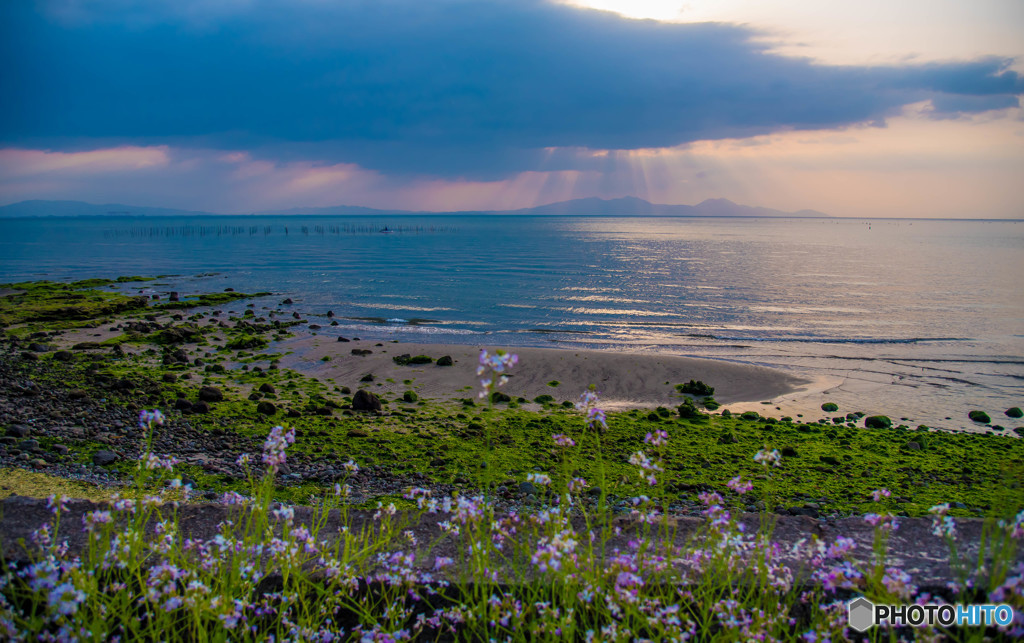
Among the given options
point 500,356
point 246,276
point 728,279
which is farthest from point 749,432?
point 246,276

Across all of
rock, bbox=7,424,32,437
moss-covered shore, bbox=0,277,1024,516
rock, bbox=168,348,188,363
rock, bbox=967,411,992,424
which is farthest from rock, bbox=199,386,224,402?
rock, bbox=967,411,992,424

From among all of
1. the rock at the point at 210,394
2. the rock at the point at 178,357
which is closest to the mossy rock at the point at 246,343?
the rock at the point at 178,357

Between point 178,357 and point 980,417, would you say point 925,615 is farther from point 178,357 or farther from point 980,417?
point 178,357

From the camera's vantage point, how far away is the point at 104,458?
7773 mm

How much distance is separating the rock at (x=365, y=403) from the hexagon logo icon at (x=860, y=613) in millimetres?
9904

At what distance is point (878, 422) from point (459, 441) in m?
8.72

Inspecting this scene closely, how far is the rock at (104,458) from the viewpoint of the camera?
7691mm

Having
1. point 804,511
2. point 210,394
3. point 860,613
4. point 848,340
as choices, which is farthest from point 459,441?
point 848,340

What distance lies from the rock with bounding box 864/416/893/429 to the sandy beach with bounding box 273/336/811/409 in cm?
265

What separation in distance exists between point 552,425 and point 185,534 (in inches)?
294

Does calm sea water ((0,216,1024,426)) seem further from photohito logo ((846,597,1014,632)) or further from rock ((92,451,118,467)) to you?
rock ((92,451,118,467))

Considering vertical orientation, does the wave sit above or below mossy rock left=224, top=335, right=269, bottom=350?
below

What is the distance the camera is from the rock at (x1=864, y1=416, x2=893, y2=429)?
1150cm

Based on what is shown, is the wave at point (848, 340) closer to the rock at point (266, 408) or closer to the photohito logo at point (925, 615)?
the rock at point (266, 408)
